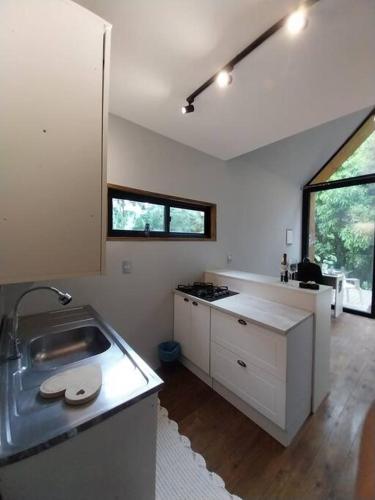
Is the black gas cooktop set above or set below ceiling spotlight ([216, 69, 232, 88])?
below

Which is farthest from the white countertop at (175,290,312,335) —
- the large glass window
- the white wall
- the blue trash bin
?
the large glass window

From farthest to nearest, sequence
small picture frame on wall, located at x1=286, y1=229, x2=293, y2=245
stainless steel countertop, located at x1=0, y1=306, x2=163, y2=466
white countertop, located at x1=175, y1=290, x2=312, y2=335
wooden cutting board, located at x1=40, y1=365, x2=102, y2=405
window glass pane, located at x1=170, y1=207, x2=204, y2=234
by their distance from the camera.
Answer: small picture frame on wall, located at x1=286, y1=229, x2=293, y2=245 < window glass pane, located at x1=170, y1=207, x2=204, y2=234 < white countertop, located at x1=175, y1=290, x2=312, y2=335 < wooden cutting board, located at x1=40, y1=365, x2=102, y2=405 < stainless steel countertop, located at x1=0, y1=306, x2=163, y2=466

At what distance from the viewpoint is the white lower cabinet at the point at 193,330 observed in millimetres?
1988

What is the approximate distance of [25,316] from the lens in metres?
1.51

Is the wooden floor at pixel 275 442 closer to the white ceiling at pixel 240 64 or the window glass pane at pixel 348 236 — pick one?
the window glass pane at pixel 348 236

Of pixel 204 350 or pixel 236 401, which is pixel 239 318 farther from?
pixel 236 401

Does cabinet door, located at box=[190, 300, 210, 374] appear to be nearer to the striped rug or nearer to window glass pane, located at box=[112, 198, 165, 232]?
the striped rug

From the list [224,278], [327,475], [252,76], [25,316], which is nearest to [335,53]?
[252,76]

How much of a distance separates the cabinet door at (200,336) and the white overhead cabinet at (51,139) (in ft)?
4.46

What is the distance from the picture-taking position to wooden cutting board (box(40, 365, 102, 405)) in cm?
74

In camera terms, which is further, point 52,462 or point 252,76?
point 252,76

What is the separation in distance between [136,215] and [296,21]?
1.71 metres

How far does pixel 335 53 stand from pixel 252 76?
0.46 m

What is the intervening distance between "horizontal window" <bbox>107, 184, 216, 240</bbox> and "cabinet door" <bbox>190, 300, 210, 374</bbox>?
2.78 feet
